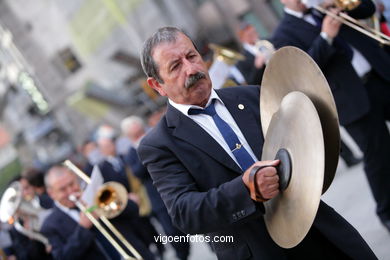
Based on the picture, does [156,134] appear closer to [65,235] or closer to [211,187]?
[211,187]

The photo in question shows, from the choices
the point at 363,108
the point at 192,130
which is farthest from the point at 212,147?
the point at 363,108

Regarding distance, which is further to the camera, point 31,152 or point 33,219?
point 31,152

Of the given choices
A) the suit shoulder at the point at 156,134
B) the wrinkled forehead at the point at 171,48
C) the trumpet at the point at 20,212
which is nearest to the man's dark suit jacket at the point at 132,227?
the trumpet at the point at 20,212

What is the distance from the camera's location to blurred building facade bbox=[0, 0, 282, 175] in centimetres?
2375

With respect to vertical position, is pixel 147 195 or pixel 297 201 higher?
pixel 297 201

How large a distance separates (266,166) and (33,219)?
4.83m

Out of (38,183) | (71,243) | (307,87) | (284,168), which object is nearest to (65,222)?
(71,243)

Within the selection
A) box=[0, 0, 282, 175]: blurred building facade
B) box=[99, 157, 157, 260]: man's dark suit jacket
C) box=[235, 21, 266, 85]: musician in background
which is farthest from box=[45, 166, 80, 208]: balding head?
box=[0, 0, 282, 175]: blurred building facade

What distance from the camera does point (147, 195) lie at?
8930 mm

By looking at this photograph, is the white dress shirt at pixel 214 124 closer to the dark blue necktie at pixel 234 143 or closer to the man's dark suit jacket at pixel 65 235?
the dark blue necktie at pixel 234 143

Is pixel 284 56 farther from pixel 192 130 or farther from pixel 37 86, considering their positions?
pixel 37 86

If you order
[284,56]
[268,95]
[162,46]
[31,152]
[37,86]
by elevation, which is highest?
[162,46]

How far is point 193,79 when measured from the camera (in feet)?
9.41

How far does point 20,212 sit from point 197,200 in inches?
Answer: 167
